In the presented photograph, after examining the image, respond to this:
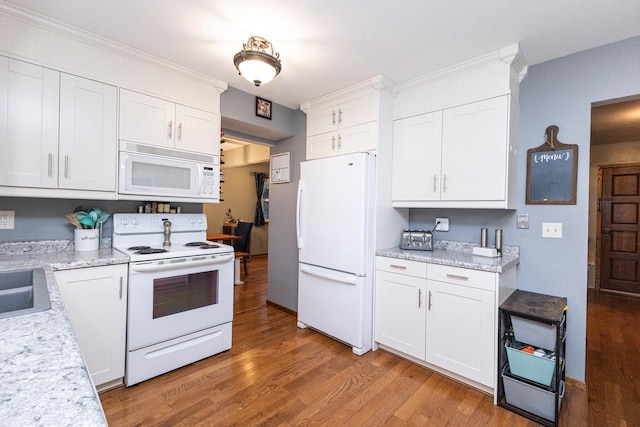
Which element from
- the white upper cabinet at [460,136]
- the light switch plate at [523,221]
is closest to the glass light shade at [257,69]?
the white upper cabinet at [460,136]

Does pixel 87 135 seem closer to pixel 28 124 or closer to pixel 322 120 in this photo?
pixel 28 124

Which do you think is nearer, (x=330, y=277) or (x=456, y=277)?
(x=456, y=277)

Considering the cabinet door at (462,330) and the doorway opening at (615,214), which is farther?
the doorway opening at (615,214)

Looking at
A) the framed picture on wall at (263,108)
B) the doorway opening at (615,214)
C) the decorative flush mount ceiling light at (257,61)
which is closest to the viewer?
the decorative flush mount ceiling light at (257,61)

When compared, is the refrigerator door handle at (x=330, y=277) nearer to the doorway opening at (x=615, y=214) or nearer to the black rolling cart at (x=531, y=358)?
the black rolling cart at (x=531, y=358)

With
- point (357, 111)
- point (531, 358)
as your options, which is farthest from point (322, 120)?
point (531, 358)

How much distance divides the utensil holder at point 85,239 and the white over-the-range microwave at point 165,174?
1.06 ft

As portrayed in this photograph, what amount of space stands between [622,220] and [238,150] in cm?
679

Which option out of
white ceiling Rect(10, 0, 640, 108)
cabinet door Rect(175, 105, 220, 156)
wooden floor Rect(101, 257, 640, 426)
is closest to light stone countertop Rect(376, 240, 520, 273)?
wooden floor Rect(101, 257, 640, 426)

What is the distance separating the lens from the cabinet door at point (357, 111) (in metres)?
2.74

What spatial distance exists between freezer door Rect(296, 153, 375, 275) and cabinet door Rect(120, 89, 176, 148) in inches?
49.8

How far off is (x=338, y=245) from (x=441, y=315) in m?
1.01

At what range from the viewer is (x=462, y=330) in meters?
2.17

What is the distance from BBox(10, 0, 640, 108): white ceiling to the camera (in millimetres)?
1760
